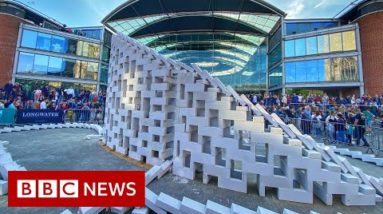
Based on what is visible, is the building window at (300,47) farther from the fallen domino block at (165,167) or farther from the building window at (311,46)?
the fallen domino block at (165,167)

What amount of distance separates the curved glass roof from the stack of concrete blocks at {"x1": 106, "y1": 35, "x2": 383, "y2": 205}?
75.9ft

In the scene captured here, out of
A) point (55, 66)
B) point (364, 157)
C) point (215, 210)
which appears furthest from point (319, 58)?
point (55, 66)

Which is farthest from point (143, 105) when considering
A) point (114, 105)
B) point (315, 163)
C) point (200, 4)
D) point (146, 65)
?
point (200, 4)

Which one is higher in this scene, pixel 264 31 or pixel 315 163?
pixel 264 31

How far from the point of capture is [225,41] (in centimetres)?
3356

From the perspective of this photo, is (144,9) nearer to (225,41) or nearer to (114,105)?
(225,41)

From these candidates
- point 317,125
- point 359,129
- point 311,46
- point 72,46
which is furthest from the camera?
point 72,46

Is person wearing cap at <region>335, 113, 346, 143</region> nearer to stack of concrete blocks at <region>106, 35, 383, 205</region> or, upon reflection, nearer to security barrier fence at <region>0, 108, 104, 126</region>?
stack of concrete blocks at <region>106, 35, 383, 205</region>

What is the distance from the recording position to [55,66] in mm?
28000

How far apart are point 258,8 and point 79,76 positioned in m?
26.1

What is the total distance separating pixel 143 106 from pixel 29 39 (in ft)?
98.9

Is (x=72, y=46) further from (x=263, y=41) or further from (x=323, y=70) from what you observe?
(x=323, y=70)

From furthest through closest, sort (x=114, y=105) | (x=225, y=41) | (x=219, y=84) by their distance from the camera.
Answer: (x=225, y=41) → (x=114, y=105) → (x=219, y=84)

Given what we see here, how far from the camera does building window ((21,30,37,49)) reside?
26495 mm
